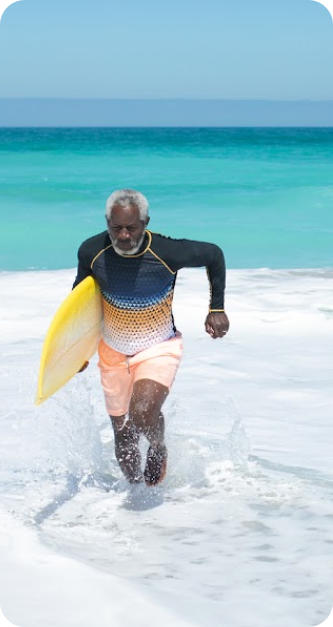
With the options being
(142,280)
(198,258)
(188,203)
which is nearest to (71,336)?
(142,280)

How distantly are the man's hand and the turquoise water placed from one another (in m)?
10.3

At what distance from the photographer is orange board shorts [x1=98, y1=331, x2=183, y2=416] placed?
164 inches

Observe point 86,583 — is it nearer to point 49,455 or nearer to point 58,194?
point 49,455

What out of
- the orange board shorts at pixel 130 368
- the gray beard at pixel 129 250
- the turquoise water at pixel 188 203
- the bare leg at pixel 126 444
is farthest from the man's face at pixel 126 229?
the turquoise water at pixel 188 203

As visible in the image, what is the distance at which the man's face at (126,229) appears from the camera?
3.93 metres

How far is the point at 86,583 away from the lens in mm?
3299

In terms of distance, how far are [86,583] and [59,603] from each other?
158 millimetres

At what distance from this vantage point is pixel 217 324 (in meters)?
4.25

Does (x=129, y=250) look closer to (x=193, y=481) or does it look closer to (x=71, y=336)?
(x=71, y=336)

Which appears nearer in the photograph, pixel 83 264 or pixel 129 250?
pixel 129 250

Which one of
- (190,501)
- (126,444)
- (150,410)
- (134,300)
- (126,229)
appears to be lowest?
(190,501)

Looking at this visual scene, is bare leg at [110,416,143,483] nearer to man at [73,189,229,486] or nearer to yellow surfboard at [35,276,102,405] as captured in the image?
man at [73,189,229,486]

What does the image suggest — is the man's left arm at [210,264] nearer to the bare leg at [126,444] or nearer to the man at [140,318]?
the man at [140,318]

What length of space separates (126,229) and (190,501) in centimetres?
124
